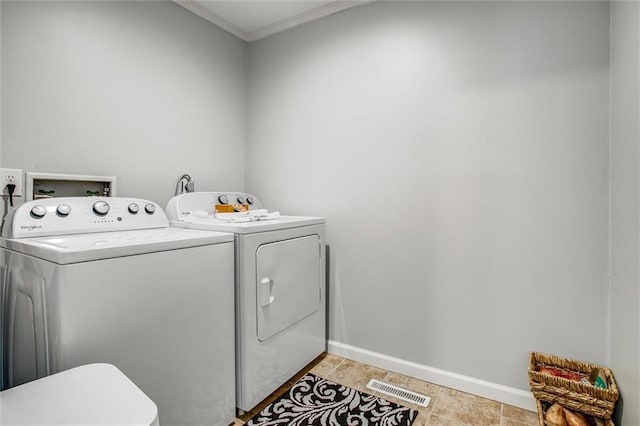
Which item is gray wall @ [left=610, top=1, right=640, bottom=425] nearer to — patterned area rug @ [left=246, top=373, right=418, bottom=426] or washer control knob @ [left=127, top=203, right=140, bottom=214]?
patterned area rug @ [left=246, top=373, right=418, bottom=426]

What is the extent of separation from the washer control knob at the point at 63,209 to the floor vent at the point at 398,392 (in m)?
1.75

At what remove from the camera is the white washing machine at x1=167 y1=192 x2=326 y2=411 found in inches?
63.2

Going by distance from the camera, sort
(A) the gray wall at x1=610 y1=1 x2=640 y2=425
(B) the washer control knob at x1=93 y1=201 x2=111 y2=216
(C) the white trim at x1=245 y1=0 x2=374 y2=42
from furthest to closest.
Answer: (C) the white trim at x1=245 y1=0 x2=374 y2=42 < (B) the washer control knob at x1=93 y1=201 x2=111 y2=216 < (A) the gray wall at x1=610 y1=1 x2=640 y2=425

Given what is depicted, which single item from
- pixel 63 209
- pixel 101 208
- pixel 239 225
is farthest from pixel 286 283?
pixel 63 209

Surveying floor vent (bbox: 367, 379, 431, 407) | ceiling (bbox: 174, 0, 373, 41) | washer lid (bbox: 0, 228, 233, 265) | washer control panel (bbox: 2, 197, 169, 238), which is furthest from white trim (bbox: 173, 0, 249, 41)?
floor vent (bbox: 367, 379, 431, 407)

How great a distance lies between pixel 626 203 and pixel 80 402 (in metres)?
1.92

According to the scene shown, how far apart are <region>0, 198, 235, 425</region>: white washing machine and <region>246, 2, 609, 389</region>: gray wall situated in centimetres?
99

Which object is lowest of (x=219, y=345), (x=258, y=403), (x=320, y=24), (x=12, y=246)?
(x=258, y=403)

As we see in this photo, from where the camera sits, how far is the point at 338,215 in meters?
2.26

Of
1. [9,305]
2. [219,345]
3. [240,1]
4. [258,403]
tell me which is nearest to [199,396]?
[219,345]

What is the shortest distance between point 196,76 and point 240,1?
57 centimetres

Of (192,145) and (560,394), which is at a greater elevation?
(192,145)

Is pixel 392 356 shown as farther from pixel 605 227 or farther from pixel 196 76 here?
pixel 196 76

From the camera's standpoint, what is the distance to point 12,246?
4.11 ft
